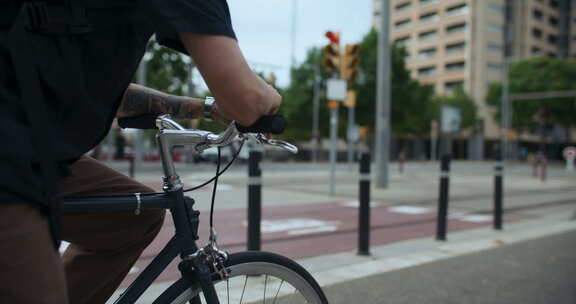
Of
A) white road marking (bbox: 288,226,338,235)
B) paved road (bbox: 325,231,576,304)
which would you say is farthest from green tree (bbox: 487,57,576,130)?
paved road (bbox: 325,231,576,304)

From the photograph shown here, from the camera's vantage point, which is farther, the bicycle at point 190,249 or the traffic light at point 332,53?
the traffic light at point 332,53

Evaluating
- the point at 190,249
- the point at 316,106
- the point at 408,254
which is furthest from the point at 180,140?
the point at 316,106

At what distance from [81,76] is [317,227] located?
5783mm

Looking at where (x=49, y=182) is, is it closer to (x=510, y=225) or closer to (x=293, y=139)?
(x=510, y=225)

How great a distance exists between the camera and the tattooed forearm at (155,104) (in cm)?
158

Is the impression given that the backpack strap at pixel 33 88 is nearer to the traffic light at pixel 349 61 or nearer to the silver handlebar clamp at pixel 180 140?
the silver handlebar clamp at pixel 180 140

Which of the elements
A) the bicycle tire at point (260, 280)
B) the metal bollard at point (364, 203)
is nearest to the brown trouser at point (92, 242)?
the bicycle tire at point (260, 280)

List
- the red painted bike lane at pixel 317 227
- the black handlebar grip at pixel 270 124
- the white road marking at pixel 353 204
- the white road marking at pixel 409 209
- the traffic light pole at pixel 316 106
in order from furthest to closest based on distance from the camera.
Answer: the traffic light pole at pixel 316 106
the white road marking at pixel 353 204
the white road marking at pixel 409 209
the red painted bike lane at pixel 317 227
the black handlebar grip at pixel 270 124

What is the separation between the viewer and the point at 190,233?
4.66 feet

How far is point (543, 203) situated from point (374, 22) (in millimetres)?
60101

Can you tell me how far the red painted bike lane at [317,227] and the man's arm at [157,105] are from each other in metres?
2.45

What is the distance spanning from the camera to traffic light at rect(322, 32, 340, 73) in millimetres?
11359

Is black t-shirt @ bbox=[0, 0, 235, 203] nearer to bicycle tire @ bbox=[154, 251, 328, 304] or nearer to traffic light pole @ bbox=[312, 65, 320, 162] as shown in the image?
bicycle tire @ bbox=[154, 251, 328, 304]

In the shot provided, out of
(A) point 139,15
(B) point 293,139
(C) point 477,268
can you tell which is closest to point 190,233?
(A) point 139,15
